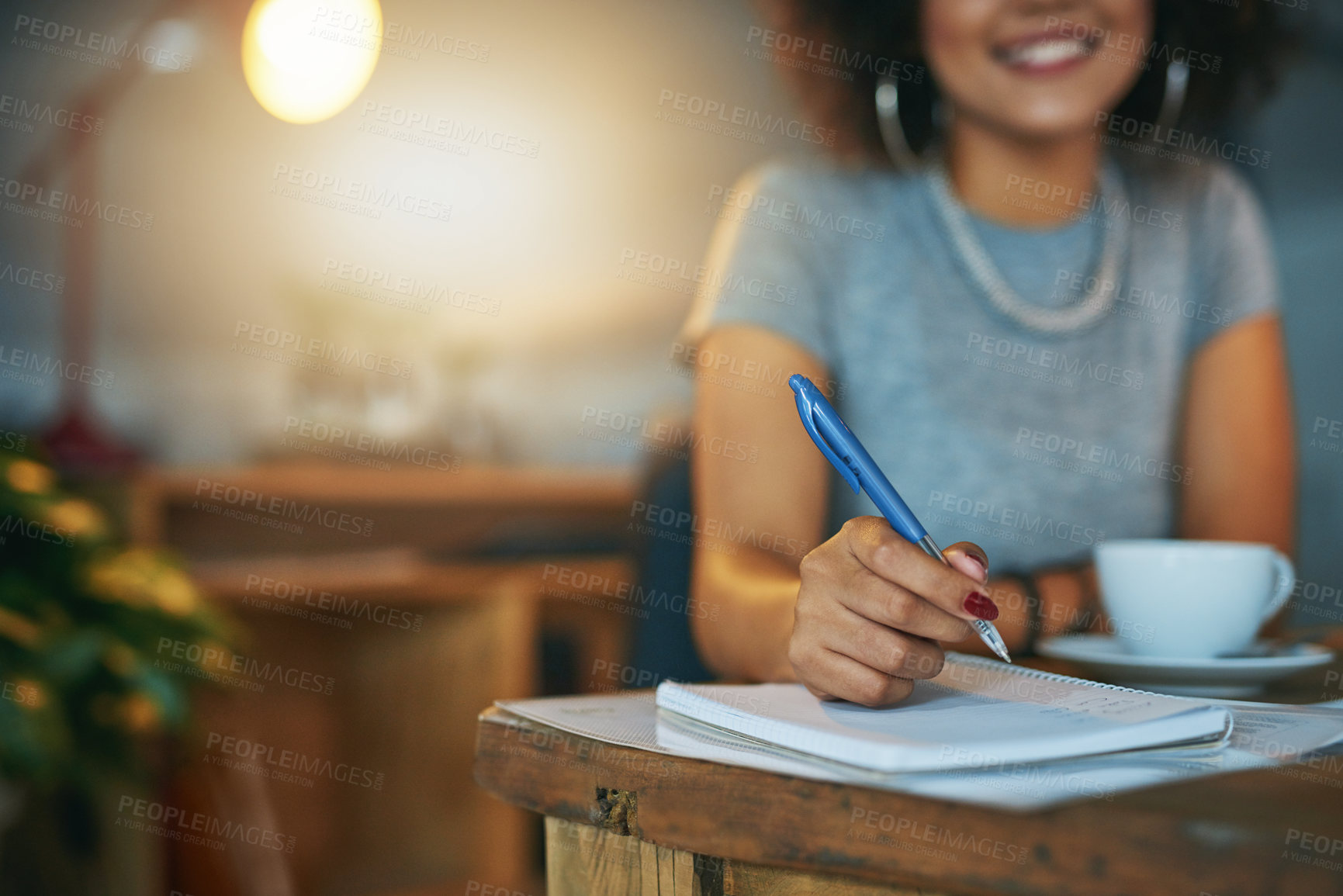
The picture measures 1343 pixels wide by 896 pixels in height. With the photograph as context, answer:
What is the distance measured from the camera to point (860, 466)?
1.78 ft

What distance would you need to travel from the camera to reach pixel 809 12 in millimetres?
1561

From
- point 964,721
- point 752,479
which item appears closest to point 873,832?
point 964,721

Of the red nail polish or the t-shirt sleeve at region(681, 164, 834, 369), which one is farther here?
the t-shirt sleeve at region(681, 164, 834, 369)

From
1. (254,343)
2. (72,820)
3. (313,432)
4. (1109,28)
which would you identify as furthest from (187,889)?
(1109,28)

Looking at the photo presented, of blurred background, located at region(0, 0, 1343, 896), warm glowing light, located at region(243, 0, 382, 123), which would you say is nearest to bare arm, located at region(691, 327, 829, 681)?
blurred background, located at region(0, 0, 1343, 896)

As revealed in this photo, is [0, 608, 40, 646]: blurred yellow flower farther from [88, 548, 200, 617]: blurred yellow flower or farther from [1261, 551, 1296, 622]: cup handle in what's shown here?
[1261, 551, 1296, 622]: cup handle

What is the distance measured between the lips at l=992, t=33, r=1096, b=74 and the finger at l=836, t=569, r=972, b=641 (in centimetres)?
98

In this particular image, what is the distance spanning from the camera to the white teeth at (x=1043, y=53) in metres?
1.26

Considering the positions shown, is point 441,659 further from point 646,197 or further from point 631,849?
point 631,849

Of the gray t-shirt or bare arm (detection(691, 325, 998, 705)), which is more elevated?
the gray t-shirt

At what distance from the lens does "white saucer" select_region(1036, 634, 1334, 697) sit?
0.61 metres

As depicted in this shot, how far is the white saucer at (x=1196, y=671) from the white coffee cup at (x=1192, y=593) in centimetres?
4

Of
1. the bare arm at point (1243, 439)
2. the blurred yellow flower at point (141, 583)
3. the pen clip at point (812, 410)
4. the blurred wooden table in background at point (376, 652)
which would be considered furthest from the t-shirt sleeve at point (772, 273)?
the blurred wooden table in background at point (376, 652)

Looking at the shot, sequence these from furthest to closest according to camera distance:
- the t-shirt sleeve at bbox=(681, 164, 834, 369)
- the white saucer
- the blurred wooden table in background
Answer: the blurred wooden table in background
the t-shirt sleeve at bbox=(681, 164, 834, 369)
the white saucer
